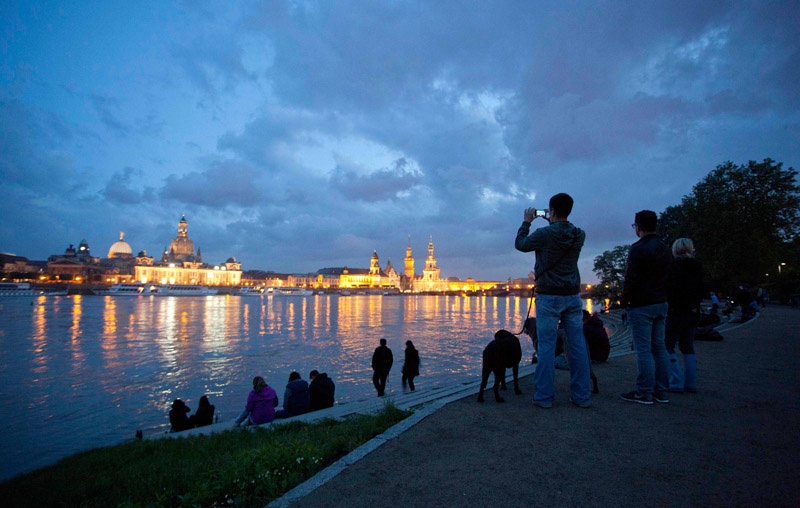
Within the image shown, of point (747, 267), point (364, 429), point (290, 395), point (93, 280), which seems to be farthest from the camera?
point (93, 280)

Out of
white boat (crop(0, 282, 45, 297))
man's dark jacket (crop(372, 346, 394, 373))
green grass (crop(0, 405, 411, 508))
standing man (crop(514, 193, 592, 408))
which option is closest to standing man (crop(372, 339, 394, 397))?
man's dark jacket (crop(372, 346, 394, 373))

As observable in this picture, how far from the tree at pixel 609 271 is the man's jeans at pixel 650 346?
49741 mm

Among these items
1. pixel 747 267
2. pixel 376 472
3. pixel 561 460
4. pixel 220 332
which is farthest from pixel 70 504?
pixel 747 267

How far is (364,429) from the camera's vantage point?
5176 millimetres

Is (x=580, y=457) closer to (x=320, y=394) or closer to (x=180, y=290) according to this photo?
(x=320, y=394)

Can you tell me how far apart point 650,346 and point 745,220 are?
27.7 meters

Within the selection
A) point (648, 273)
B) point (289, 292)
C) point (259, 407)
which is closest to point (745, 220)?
point (648, 273)

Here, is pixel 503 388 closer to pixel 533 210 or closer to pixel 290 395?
pixel 533 210

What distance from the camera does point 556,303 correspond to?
575 centimetres

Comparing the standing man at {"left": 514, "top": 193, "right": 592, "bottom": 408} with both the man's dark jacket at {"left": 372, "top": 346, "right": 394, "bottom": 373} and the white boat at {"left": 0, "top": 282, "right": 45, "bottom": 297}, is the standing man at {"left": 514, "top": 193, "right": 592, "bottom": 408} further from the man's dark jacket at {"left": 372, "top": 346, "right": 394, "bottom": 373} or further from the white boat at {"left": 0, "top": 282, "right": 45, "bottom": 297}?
the white boat at {"left": 0, "top": 282, "right": 45, "bottom": 297}

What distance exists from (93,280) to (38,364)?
179216mm

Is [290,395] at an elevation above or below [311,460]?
below

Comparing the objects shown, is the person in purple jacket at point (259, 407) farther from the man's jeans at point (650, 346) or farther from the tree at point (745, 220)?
the tree at point (745, 220)

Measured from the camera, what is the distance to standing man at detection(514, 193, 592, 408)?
572 centimetres
